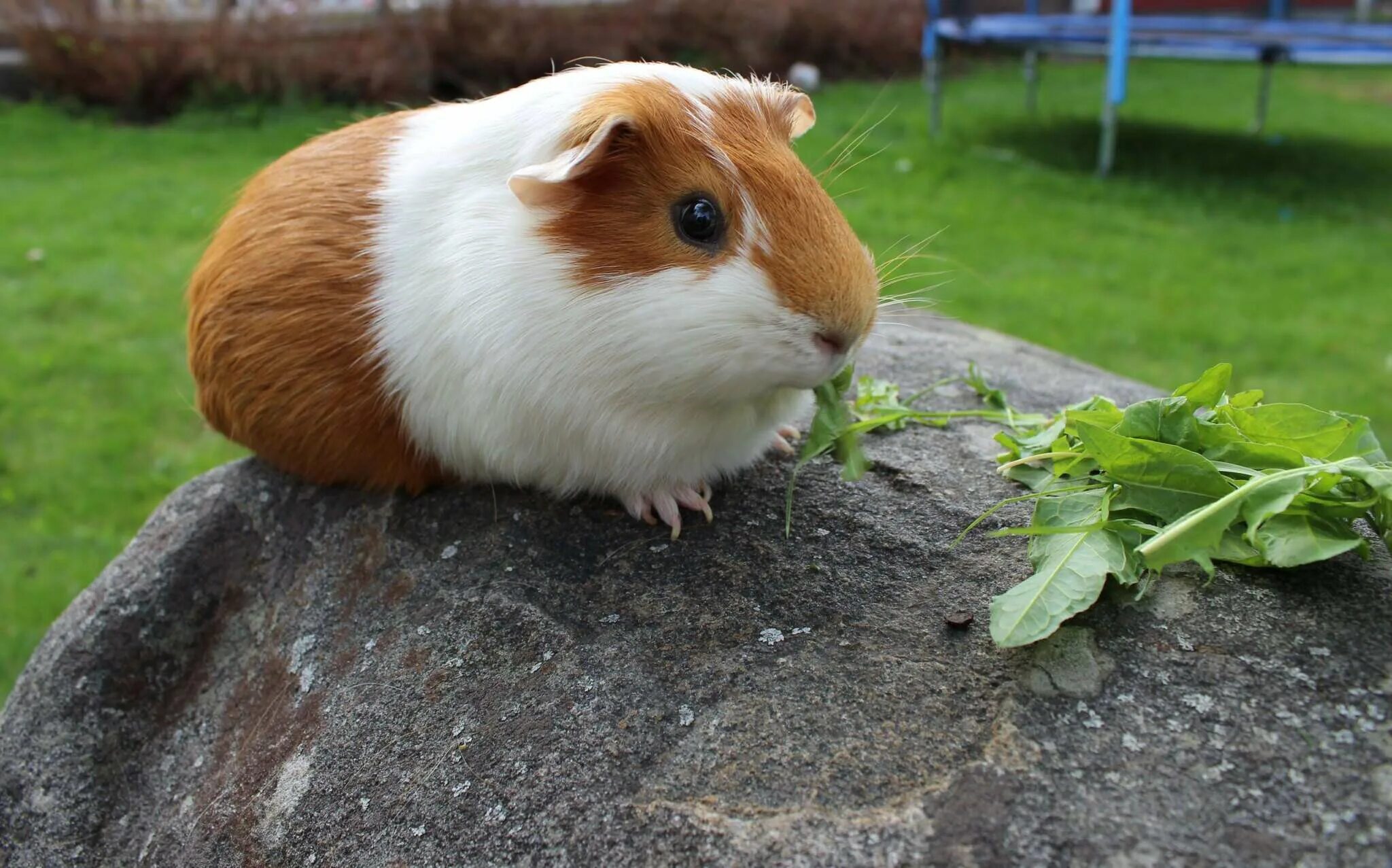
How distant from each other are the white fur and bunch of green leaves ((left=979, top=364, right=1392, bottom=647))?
1.64 feet

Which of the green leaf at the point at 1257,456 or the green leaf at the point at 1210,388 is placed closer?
the green leaf at the point at 1257,456

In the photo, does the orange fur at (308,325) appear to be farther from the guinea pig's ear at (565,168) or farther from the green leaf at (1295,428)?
the green leaf at (1295,428)

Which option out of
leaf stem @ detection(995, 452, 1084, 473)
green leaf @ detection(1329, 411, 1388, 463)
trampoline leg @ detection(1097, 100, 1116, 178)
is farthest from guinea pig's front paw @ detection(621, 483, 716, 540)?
trampoline leg @ detection(1097, 100, 1116, 178)

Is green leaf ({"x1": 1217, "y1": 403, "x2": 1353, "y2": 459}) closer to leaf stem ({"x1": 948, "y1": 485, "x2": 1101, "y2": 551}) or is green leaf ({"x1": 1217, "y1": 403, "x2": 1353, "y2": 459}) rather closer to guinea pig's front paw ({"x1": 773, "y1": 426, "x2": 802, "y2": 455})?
leaf stem ({"x1": 948, "y1": 485, "x2": 1101, "y2": 551})

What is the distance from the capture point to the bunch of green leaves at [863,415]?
2076 millimetres

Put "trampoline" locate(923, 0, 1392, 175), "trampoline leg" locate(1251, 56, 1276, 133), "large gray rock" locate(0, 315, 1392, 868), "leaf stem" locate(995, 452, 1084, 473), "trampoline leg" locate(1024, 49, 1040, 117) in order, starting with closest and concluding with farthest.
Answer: "large gray rock" locate(0, 315, 1392, 868), "leaf stem" locate(995, 452, 1084, 473), "trampoline" locate(923, 0, 1392, 175), "trampoline leg" locate(1251, 56, 1276, 133), "trampoline leg" locate(1024, 49, 1040, 117)

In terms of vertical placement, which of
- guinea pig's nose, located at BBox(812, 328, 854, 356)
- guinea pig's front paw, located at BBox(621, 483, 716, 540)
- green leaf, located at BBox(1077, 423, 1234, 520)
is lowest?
guinea pig's front paw, located at BBox(621, 483, 716, 540)

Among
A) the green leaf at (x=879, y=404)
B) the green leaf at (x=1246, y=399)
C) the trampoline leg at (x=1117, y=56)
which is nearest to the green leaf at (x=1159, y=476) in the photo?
the green leaf at (x=1246, y=399)

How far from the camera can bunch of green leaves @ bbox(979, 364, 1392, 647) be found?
63.2 inches

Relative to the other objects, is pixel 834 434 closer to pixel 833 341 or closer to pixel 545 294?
pixel 833 341

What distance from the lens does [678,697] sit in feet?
5.73

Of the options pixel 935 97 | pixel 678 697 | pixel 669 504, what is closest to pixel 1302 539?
pixel 678 697

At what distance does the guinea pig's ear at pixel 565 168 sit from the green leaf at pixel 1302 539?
49.9 inches

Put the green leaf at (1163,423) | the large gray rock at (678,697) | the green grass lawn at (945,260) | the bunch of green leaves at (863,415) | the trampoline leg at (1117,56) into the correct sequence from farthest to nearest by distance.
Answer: the trampoline leg at (1117,56) < the green grass lawn at (945,260) < the bunch of green leaves at (863,415) < the green leaf at (1163,423) < the large gray rock at (678,697)
